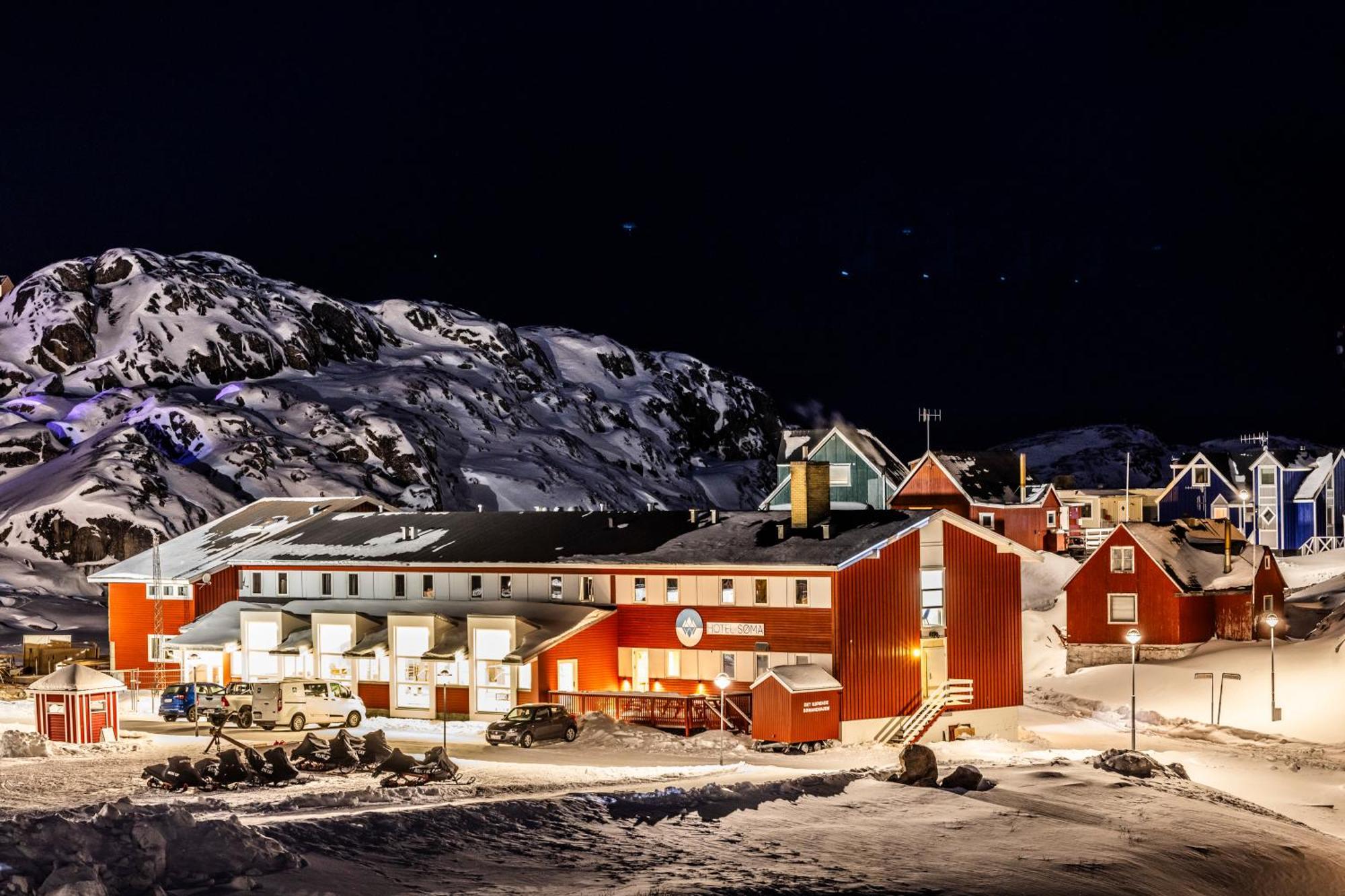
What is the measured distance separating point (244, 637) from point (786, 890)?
38153mm

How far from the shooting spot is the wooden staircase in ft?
156

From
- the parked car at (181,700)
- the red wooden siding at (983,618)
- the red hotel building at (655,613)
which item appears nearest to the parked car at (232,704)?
the parked car at (181,700)

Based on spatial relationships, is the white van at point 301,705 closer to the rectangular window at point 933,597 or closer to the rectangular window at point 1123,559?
the rectangular window at point 933,597

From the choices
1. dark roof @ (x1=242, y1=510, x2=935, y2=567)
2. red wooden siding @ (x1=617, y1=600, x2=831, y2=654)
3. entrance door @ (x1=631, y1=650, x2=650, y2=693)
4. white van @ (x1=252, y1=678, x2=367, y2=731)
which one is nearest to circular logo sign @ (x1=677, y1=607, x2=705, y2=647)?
red wooden siding @ (x1=617, y1=600, x2=831, y2=654)

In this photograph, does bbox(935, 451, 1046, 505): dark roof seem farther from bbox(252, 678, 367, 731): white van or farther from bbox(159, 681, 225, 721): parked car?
bbox(159, 681, 225, 721): parked car

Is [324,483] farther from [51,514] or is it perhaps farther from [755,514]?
[755,514]

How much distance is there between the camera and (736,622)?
49312 millimetres

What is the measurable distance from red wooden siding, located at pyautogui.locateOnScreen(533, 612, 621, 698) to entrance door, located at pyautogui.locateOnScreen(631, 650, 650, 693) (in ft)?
2.22

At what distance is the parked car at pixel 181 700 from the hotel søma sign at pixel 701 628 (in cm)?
1612

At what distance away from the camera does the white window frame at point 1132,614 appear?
69750mm

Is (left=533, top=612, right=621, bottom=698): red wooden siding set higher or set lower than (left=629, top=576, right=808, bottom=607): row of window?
lower

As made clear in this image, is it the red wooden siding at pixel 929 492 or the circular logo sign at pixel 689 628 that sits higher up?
the red wooden siding at pixel 929 492

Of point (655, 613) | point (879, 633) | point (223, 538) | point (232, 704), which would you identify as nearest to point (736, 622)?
point (655, 613)

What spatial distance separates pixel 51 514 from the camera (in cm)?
12794
